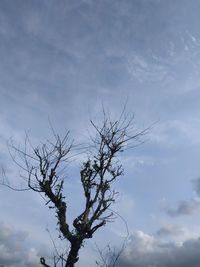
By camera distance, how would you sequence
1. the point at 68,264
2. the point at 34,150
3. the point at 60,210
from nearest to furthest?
the point at 68,264 → the point at 60,210 → the point at 34,150

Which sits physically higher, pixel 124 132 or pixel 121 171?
pixel 124 132

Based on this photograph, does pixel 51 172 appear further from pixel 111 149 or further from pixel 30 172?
pixel 111 149

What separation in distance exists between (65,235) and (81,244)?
2.59ft

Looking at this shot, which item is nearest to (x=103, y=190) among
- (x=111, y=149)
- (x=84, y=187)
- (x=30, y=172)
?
(x=84, y=187)

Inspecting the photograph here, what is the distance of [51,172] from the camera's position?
17.7 metres

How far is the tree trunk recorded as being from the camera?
16.0 m

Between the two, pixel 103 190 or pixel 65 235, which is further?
pixel 103 190

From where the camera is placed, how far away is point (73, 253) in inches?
635

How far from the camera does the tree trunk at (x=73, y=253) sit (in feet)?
52.5

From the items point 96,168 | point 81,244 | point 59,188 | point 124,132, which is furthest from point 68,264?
point 124,132

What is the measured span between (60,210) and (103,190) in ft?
7.44

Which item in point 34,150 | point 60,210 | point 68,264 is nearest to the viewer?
point 68,264

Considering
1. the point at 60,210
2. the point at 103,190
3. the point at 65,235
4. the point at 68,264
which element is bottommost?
the point at 68,264

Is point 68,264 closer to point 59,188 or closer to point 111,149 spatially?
point 59,188
